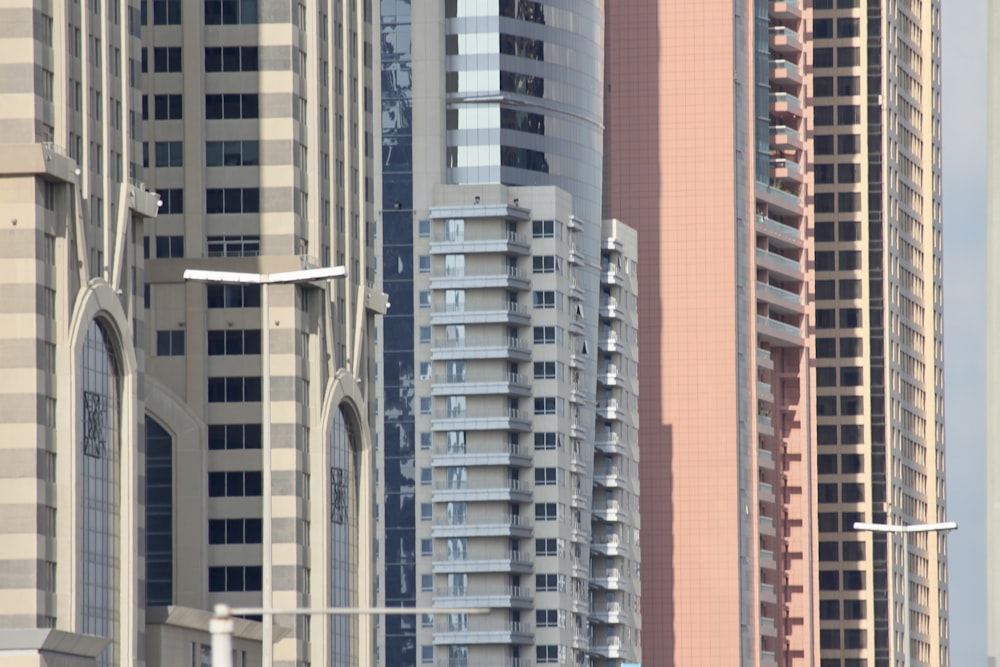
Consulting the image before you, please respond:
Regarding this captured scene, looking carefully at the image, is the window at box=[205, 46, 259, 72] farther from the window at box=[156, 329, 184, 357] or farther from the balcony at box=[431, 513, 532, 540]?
the balcony at box=[431, 513, 532, 540]

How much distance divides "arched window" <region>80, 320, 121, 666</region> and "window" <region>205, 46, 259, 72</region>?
34.1 m

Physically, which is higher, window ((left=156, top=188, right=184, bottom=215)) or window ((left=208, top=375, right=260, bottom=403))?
window ((left=156, top=188, right=184, bottom=215))

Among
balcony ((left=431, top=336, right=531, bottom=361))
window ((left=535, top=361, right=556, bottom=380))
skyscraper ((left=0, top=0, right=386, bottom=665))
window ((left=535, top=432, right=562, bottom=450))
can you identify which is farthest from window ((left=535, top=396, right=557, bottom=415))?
skyscraper ((left=0, top=0, right=386, bottom=665))

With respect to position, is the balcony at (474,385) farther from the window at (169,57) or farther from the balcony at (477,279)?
the window at (169,57)

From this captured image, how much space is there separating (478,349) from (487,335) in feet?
4.33

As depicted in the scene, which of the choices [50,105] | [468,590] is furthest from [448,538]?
[50,105]

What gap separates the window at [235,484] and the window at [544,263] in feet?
212

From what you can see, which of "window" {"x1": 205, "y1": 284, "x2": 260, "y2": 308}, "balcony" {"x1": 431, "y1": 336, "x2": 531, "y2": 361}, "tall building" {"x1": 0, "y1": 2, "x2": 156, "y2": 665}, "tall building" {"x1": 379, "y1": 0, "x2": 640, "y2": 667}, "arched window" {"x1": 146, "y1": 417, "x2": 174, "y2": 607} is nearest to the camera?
"tall building" {"x1": 0, "y1": 2, "x2": 156, "y2": 665}

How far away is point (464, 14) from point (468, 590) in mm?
43342

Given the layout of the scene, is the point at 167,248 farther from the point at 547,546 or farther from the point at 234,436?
the point at 547,546

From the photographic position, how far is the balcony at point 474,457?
18750 centimetres

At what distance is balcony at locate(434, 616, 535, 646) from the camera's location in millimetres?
185625

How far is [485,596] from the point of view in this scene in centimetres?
18612

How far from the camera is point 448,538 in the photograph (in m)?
187
